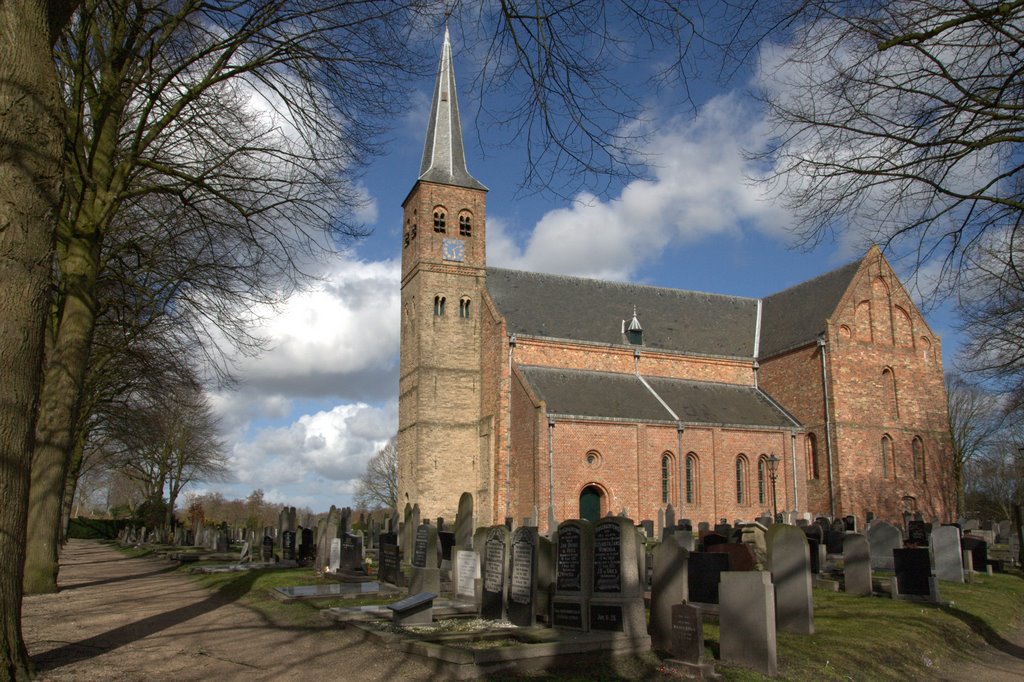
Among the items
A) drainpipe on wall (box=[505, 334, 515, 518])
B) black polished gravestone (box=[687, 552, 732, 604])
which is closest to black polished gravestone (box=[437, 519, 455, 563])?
black polished gravestone (box=[687, 552, 732, 604])

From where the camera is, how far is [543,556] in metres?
10.3

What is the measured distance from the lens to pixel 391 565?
14453 millimetres

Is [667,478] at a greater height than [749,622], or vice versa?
[667,478]

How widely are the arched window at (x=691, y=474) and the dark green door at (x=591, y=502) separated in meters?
4.10

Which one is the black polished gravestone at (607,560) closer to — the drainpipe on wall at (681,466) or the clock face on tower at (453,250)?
the drainpipe on wall at (681,466)

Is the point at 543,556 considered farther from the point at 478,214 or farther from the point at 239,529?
the point at 239,529

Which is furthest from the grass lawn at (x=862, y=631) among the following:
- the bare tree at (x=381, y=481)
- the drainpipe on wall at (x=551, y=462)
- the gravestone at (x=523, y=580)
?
the bare tree at (x=381, y=481)

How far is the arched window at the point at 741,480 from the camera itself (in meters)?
31.6

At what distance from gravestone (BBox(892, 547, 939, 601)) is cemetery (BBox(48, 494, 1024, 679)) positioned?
0.02m

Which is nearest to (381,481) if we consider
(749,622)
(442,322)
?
(442,322)

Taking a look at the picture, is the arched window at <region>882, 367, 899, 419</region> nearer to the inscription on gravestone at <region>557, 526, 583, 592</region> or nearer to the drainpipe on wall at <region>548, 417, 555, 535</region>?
the drainpipe on wall at <region>548, 417, 555, 535</region>

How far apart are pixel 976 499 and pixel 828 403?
24459 millimetres

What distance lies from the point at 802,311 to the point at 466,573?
27.9m

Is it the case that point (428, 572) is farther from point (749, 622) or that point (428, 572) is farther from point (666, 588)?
point (749, 622)
